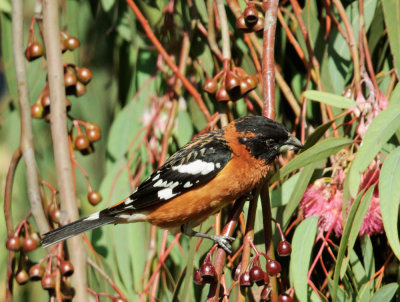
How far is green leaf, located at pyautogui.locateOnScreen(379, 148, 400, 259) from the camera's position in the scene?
7.85ft

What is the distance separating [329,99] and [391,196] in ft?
1.79

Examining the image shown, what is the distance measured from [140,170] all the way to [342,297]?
1356 millimetres

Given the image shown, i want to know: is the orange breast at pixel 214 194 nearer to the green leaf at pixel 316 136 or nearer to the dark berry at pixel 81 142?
the green leaf at pixel 316 136

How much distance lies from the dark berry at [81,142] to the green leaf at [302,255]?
1241 mm

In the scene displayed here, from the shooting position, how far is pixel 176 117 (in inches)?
143

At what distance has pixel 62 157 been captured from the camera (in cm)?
320

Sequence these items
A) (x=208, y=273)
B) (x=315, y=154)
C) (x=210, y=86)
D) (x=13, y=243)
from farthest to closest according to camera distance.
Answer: (x=13, y=243)
(x=210, y=86)
(x=315, y=154)
(x=208, y=273)

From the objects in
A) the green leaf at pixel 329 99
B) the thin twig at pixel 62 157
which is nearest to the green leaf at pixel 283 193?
the green leaf at pixel 329 99

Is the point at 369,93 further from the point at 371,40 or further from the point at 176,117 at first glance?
the point at 176,117

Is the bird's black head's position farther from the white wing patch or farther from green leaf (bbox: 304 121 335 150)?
the white wing patch

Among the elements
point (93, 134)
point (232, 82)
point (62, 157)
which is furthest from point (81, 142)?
point (232, 82)

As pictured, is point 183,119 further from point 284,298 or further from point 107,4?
point 284,298

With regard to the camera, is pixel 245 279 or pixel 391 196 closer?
pixel 245 279

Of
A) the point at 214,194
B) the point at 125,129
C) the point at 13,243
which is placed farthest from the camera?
the point at 125,129
